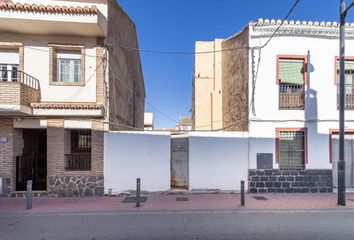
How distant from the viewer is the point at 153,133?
12.1 metres

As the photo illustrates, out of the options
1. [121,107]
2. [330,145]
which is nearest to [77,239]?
[121,107]

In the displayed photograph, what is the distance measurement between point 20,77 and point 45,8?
2777 mm

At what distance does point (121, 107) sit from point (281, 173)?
7760mm

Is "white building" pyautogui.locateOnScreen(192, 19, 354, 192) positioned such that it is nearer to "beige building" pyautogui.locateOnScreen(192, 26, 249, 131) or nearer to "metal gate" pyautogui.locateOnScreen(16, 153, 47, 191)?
"beige building" pyautogui.locateOnScreen(192, 26, 249, 131)

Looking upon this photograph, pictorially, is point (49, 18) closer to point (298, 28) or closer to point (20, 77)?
point (20, 77)

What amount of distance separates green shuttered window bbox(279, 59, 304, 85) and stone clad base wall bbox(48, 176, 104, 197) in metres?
8.57

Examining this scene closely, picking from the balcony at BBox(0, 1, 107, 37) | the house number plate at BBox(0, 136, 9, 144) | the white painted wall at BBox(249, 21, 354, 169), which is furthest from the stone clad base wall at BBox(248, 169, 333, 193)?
the house number plate at BBox(0, 136, 9, 144)

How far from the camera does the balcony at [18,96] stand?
33.2 feet

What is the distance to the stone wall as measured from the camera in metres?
13.0

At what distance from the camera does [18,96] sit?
1020 cm

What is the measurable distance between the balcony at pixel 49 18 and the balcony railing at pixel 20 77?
1638 mm

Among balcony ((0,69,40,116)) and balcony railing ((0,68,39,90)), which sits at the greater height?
balcony railing ((0,68,39,90))

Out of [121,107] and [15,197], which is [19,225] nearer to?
[15,197]

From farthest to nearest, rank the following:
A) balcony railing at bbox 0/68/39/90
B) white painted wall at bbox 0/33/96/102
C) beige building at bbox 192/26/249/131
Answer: beige building at bbox 192/26/249/131 < white painted wall at bbox 0/33/96/102 < balcony railing at bbox 0/68/39/90
